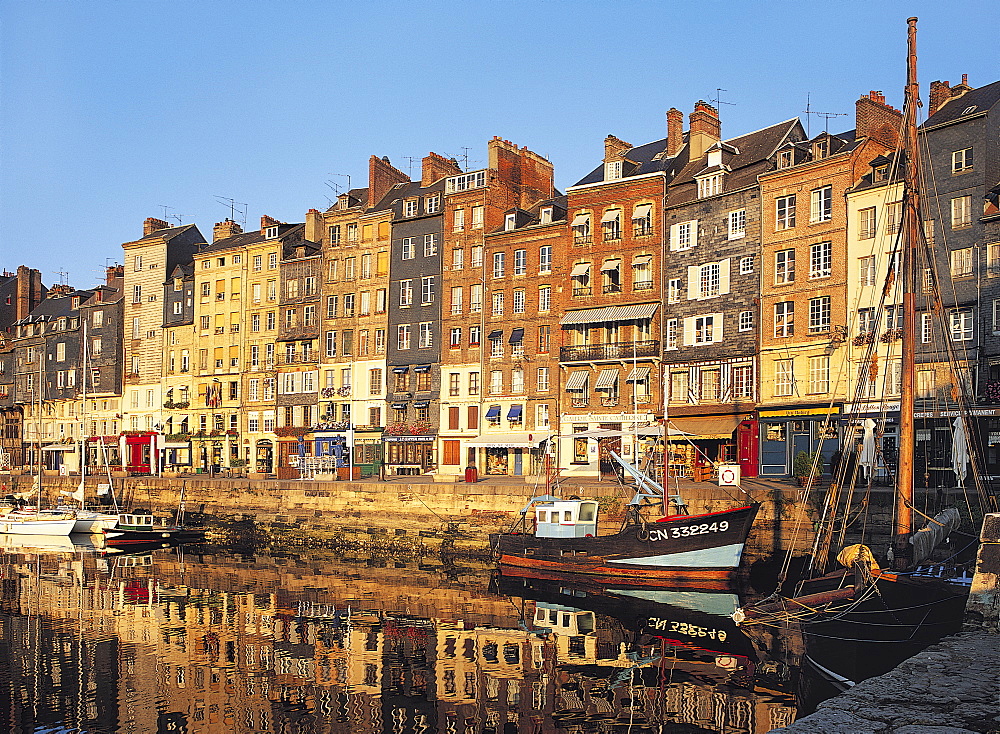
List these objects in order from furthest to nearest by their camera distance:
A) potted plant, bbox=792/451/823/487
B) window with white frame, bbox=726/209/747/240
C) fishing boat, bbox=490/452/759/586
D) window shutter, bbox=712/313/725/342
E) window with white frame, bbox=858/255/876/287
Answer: window shutter, bbox=712/313/725/342 < window with white frame, bbox=726/209/747/240 < window with white frame, bbox=858/255/876/287 < potted plant, bbox=792/451/823/487 < fishing boat, bbox=490/452/759/586

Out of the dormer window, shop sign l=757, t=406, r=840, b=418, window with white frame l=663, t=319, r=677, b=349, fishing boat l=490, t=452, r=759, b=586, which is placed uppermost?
the dormer window

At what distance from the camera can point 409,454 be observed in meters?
60.3

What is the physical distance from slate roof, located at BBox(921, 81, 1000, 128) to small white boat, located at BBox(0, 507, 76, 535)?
49.5 m

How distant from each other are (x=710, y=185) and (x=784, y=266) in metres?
6.43

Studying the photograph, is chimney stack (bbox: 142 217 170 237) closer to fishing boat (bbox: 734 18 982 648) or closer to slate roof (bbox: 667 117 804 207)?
slate roof (bbox: 667 117 804 207)

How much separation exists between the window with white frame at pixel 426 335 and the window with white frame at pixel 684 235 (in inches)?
662

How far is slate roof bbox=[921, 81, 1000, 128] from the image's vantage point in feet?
135

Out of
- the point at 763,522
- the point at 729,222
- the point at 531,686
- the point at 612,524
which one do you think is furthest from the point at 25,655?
the point at 729,222

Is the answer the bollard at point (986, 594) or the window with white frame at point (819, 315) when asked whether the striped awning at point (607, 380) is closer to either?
the window with white frame at point (819, 315)

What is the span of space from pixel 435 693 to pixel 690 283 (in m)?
33.8

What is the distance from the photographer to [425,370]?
60.1m

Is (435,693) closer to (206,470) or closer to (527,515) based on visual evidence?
(527,515)

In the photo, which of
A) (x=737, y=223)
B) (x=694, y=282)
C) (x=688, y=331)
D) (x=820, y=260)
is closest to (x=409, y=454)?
(x=688, y=331)

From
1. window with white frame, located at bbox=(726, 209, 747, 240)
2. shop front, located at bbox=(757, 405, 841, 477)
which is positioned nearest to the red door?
shop front, located at bbox=(757, 405, 841, 477)
